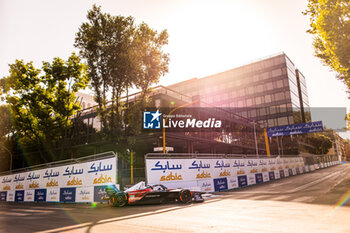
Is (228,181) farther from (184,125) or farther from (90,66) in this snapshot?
(90,66)

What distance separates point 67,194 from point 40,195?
3828 millimetres

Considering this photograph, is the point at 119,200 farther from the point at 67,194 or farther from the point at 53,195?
the point at 53,195

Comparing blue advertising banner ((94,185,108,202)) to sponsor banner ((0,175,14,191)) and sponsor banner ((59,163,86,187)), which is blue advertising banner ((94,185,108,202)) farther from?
sponsor banner ((0,175,14,191))

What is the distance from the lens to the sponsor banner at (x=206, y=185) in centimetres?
1606

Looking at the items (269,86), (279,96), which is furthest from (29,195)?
(269,86)

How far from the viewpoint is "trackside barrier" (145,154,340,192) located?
14273 millimetres

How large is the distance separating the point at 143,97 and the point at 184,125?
37.8 ft

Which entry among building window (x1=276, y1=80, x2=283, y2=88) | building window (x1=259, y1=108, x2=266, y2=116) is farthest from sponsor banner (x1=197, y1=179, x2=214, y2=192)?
building window (x1=276, y1=80, x2=283, y2=88)

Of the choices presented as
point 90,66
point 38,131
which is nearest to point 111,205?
point 90,66

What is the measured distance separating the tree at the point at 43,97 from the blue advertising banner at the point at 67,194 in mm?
8535

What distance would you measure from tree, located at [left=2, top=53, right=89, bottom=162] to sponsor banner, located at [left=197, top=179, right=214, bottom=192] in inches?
565

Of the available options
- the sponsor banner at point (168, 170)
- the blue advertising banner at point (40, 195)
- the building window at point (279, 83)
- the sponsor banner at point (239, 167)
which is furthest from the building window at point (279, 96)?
the blue advertising banner at point (40, 195)

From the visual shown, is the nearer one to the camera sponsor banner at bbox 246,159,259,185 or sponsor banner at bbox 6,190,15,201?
sponsor banner at bbox 6,190,15,201

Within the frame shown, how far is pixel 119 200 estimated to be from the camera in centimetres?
1099
